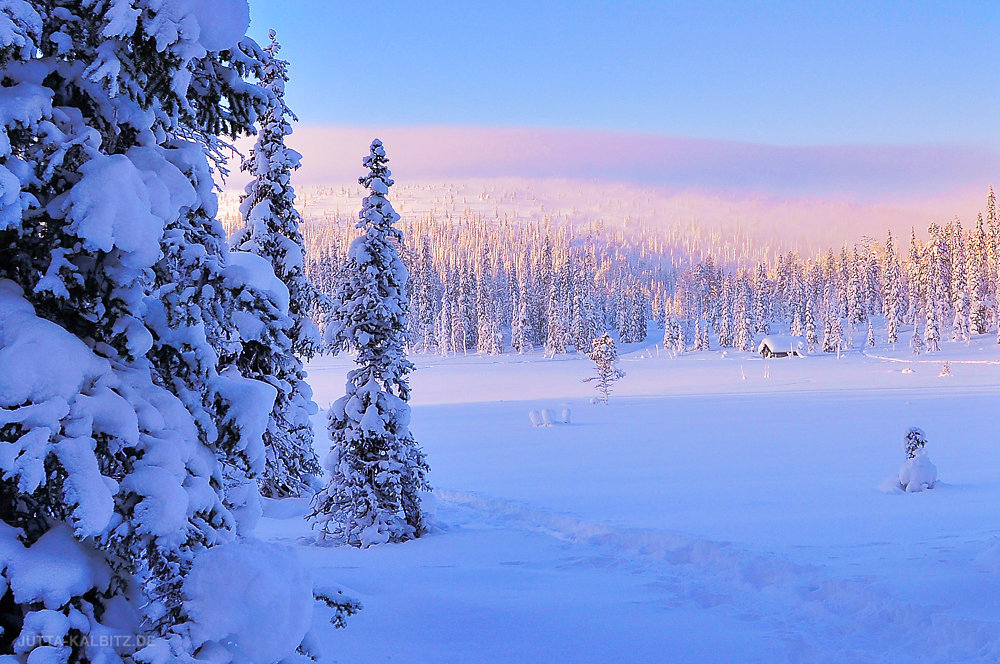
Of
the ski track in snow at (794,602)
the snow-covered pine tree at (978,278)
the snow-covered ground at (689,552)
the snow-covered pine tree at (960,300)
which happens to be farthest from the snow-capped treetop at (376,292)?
the snow-covered pine tree at (978,278)

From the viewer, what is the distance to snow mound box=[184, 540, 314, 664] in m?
3.17

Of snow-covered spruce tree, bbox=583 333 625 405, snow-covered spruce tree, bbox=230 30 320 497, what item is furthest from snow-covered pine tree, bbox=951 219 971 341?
snow-covered spruce tree, bbox=230 30 320 497

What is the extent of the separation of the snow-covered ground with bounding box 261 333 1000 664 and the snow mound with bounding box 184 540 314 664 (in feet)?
7.36

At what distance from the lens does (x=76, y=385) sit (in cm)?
301

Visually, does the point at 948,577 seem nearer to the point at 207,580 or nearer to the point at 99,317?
the point at 207,580

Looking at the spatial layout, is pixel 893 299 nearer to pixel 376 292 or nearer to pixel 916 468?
pixel 916 468

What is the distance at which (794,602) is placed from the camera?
944cm

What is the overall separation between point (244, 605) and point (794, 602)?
→ 8.33m

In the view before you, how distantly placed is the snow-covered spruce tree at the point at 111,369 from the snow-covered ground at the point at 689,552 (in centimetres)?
223

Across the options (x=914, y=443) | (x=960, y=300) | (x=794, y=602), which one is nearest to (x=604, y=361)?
(x=914, y=443)

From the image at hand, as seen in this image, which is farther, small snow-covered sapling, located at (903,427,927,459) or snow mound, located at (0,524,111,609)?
small snow-covered sapling, located at (903,427,927,459)

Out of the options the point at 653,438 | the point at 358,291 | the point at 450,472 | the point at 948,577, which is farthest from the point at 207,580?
the point at 653,438

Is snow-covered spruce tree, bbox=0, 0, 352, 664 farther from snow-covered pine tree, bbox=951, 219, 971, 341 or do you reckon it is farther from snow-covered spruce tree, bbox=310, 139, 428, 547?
snow-covered pine tree, bbox=951, 219, 971, 341

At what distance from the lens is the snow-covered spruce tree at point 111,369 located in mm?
2916
